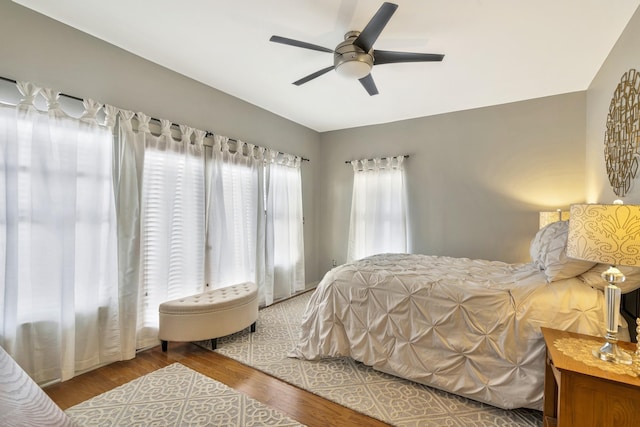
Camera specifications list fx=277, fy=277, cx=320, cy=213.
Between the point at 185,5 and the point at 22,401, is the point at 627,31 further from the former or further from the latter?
the point at 22,401

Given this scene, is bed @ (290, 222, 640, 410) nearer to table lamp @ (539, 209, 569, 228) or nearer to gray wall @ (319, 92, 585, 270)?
table lamp @ (539, 209, 569, 228)

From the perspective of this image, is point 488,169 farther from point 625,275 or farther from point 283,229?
point 283,229

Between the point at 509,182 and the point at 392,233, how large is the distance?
5.52 ft

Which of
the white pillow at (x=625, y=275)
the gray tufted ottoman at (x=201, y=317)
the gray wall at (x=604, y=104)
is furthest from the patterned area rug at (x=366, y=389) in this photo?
the gray wall at (x=604, y=104)

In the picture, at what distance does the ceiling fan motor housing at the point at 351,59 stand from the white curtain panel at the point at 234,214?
1.78 m

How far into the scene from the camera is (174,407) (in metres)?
1.90

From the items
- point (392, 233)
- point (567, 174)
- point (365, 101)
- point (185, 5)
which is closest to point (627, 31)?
point (567, 174)

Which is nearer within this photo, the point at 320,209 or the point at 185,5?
the point at 185,5

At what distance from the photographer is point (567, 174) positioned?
3.34 m

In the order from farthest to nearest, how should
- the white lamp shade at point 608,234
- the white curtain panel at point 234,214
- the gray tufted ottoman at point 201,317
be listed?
1. the white curtain panel at point 234,214
2. the gray tufted ottoman at point 201,317
3. the white lamp shade at point 608,234

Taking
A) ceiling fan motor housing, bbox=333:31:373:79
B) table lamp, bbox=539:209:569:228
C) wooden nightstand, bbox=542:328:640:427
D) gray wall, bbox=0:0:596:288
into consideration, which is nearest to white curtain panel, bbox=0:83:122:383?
gray wall, bbox=0:0:596:288

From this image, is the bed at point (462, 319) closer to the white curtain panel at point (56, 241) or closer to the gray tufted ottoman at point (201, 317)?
the gray tufted ottoman at point (201, 317)

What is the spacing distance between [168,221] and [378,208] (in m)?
2.96

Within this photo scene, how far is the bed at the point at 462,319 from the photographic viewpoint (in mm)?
1754
